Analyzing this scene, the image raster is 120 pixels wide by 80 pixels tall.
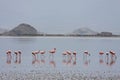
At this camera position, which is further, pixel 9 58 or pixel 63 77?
pixel 9 58

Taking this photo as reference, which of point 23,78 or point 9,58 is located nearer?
point 23,78

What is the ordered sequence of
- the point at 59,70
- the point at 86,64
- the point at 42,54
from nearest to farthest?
the point at 59,70 → the point at 86,64 → the point at 42,54

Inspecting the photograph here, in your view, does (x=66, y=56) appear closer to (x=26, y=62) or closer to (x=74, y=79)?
(x=26, y=62)

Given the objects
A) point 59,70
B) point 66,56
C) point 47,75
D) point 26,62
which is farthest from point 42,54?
point 47,75

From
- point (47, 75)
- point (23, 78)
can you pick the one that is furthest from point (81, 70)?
point (23, 78)

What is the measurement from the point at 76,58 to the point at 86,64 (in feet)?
5.69

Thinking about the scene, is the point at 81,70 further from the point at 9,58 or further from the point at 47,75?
the point at 9,58

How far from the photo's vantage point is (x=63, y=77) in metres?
8.67

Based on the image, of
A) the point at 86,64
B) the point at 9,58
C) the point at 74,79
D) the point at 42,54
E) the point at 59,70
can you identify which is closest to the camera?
the point at 74,79

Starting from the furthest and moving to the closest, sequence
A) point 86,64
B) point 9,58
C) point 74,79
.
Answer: point 9,58 → point 86,64 → point 74,79

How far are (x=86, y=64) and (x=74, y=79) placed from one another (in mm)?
Answer: 2959

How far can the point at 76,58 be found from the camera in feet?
42.9

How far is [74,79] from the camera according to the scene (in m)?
8.42

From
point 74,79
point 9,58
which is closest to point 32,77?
point 74,79
